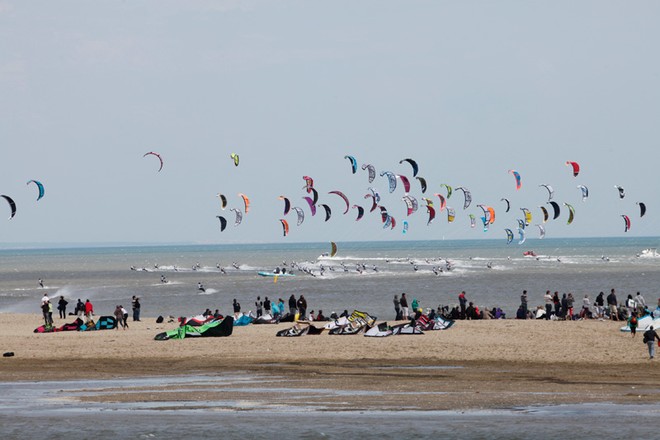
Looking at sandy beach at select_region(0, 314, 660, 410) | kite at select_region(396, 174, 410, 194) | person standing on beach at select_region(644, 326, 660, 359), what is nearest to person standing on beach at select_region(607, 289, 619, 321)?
sandy beach at select_region(0, 314, 660, 410)

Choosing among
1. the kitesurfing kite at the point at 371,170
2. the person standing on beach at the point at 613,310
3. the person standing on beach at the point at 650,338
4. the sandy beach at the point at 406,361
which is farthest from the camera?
the kitesurfing kite at the point at 371,170

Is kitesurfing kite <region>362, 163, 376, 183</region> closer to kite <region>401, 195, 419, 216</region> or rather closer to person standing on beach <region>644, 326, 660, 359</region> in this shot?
kite <region>401, 195, 419, 216</region>

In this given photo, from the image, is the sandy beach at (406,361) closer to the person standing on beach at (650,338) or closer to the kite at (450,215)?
the person standing on beach at (650,338)

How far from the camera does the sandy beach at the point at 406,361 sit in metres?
16.4

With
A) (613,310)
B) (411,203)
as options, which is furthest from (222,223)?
(613,310)

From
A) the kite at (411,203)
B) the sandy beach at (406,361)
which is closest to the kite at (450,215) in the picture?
the kite at (411,203)

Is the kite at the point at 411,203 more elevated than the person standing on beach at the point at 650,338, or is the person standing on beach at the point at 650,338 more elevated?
the kite at the point at 411,203

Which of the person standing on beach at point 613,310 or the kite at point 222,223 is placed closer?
the person standing on beach at point 613,310

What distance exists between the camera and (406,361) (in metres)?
20.8

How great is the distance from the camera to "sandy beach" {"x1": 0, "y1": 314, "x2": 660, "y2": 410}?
16.4m

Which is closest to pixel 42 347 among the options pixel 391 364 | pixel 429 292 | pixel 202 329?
pixel 202 329

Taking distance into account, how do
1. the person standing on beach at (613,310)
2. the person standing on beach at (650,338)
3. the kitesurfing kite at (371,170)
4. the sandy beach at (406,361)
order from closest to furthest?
1. the sandy beach at (406,361)
2. the person standing on beach at (650,338)
3. the person standing on beach at (613,310)
4. the kitesurfing kite at (371,170)

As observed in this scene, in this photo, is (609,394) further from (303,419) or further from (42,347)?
(42,347)

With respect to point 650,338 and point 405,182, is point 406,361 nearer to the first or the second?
point 650,338
